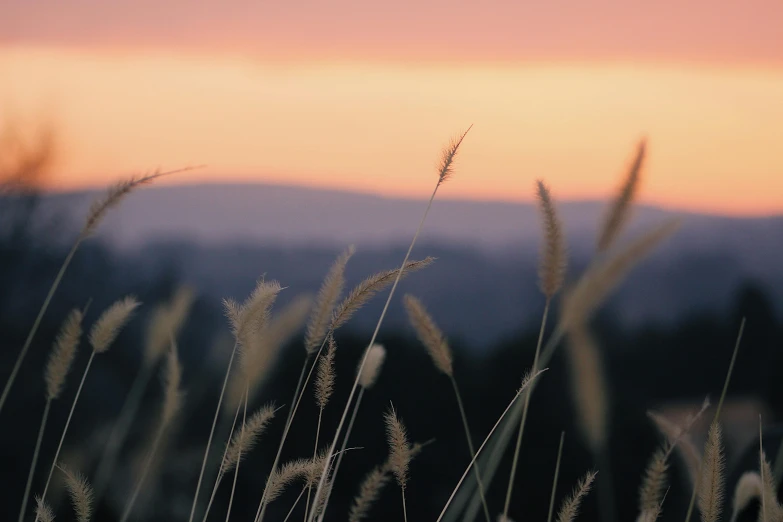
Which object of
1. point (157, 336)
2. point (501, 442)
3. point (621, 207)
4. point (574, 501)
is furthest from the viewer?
point (157, 336)

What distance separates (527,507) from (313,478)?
18.1m

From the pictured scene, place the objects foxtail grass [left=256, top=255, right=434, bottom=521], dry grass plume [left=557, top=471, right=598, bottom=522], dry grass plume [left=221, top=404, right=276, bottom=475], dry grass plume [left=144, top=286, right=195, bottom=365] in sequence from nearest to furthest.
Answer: dry grass plume [left=557, top=471, right=598, bottom=522] < foxtail grass [left=256, top=255, right=434, bottom=521] < dry grass plume [left=221, top=404, right=276, bottom=475] < dry grass plume [left=144, top=286, right=195, bottom=365]

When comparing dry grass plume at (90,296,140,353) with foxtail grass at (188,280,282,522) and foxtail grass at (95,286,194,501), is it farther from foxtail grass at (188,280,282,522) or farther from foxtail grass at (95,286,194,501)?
foxtail grass at (188,280,282,522)

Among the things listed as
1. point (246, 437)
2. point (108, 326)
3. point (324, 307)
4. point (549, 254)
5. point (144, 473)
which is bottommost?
point (144, 473)

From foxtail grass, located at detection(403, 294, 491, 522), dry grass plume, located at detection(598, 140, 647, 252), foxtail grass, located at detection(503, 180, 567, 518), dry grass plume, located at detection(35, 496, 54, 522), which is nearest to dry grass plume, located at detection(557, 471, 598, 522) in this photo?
foxtail grass, located at detection(503, 180, 567, 518)

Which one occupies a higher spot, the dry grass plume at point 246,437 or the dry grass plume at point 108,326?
the dry grass plume at point 108,326

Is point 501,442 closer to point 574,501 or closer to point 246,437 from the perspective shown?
point 574,501

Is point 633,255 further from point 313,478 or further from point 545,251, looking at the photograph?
point 313,478

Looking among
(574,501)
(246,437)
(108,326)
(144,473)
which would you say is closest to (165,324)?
(108,326)

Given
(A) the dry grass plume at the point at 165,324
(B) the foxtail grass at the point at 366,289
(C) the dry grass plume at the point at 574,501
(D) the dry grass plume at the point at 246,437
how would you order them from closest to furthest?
(C) the dry grass plume at the point at 574,501 → (B) the foxtail grass at the point at 366,289 → (D) the dry grass plume at the point at 246,437 → (A) the dry grass plume at the point at 165,324

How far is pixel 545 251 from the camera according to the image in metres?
1.85

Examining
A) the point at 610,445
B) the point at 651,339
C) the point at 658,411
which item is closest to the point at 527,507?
the point at 610,445

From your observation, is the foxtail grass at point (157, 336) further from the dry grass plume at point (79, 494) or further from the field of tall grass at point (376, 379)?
the dry grass plume at point (79, 494)

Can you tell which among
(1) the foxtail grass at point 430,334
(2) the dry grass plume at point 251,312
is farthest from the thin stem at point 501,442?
(2) the dry grass plume at point 251,312
